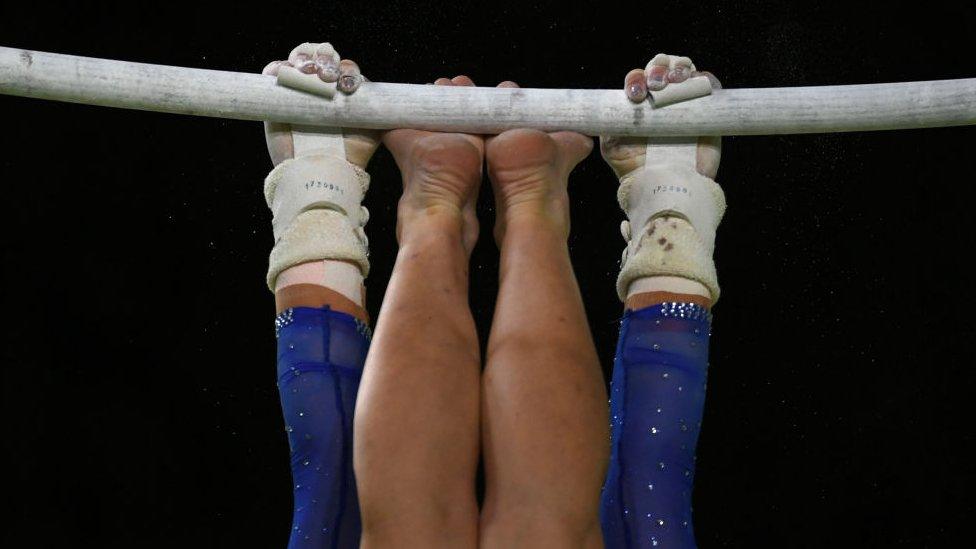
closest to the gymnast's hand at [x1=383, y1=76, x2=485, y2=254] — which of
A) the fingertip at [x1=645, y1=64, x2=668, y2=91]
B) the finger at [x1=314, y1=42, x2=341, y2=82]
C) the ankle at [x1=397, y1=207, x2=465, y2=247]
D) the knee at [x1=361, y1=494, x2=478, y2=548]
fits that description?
the ankle at [x1=397, y1=207, x2=465, y2=247]

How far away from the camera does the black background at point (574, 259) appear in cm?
187

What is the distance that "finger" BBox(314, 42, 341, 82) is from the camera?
153 centimetres

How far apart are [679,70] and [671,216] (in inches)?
7.0

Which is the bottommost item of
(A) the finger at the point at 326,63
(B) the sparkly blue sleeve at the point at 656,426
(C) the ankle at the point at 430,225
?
(B) the sparkly blue sleeve at the point at 656,426

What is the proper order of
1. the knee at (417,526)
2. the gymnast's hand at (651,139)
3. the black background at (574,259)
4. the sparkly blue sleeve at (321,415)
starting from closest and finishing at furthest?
the knee at (417,526) < the sparkly blue sleeve at (321,415) < the gymnast's hand at (651,139) < the black background at (574,259)

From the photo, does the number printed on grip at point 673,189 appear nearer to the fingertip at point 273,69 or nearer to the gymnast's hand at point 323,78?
the gymnast's hand at point 323,78

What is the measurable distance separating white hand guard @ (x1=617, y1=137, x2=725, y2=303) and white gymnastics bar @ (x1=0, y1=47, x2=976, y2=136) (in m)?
0.07

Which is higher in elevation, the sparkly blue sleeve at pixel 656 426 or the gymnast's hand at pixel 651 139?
the gymnast's hand at pixel 651 139

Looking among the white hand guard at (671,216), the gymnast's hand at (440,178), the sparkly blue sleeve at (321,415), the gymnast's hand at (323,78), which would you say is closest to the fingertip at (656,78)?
the white hand guard at (671,216)

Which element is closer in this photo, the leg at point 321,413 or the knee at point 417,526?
the knee at point 417,526

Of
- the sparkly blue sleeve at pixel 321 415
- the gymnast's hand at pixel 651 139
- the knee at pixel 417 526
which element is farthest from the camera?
the gymnast's hand at pixel 651 139

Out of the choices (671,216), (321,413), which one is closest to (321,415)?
(321,413)

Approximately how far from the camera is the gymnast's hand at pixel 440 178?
5.07 feet

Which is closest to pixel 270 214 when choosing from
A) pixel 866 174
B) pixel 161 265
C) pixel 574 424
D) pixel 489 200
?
pixel 161 265
